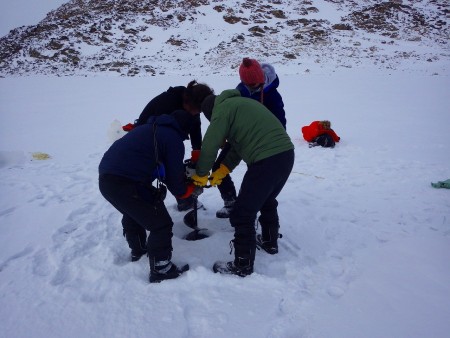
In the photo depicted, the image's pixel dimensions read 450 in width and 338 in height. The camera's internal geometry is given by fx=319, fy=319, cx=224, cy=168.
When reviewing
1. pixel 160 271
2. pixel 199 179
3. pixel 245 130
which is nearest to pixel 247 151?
pixel 245 130

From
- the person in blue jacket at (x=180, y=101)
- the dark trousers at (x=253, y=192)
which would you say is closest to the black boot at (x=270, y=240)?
the dark trousers at (x=253, y=192)

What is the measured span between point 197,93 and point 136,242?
139cm

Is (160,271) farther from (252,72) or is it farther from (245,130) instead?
(252,72)

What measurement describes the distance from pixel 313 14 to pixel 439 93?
987 inches

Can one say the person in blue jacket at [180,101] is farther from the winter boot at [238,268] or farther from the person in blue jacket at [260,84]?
the winter boot at [238,268]

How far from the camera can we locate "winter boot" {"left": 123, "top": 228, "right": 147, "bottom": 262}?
280 centimetres

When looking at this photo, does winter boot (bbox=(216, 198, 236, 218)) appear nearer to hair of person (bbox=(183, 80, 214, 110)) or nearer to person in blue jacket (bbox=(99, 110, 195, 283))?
person in blue jacket (bbox=(99, 110, 195, 283))

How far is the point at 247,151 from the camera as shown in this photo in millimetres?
2498

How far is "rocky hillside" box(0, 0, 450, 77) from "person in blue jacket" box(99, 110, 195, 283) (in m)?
19.4

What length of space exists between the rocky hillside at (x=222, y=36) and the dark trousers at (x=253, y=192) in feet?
A: 62.9

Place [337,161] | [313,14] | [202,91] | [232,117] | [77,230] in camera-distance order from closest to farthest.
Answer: [232,117], [202,91], [77,230], [337,161], [313,14]

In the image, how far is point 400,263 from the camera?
278 centimetres

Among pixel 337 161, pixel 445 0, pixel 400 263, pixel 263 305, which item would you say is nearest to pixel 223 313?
pixel 263 305

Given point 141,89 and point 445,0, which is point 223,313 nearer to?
point 141,89
